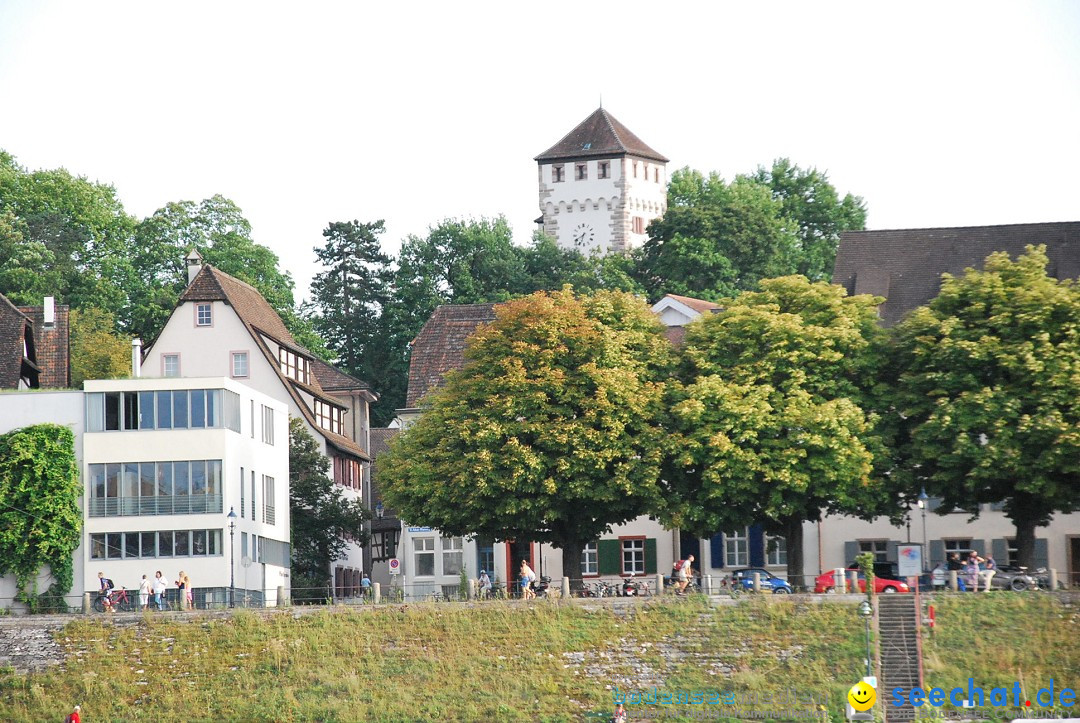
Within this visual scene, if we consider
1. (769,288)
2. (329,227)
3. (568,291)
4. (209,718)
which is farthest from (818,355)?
(329,227)

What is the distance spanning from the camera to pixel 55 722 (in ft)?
200

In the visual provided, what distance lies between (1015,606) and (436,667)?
17.2 metres

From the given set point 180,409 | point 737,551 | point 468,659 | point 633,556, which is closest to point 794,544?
point 737,551

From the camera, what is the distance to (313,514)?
84188 millimetres

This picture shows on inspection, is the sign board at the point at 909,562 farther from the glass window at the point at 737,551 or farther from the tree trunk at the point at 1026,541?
the glass window at the point at 737,551

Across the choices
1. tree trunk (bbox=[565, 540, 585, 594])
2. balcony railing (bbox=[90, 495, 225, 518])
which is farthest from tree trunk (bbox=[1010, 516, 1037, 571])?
balcony railing (bbox=[90, 495, 225, 518])

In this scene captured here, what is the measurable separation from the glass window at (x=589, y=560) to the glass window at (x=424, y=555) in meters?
6.84

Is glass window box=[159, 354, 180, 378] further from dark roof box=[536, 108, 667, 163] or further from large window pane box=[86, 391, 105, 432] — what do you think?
dark roof box=[536, 108, 667, 163]

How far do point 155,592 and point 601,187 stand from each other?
7751 cm

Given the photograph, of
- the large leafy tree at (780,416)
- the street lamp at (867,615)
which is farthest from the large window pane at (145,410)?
the street lamp at (867,615)

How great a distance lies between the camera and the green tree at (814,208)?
123 m

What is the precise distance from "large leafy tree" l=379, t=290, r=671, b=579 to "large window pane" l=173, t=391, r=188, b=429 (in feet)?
23.7

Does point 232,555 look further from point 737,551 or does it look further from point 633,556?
point 737,551

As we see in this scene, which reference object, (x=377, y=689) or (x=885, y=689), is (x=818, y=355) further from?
(x=377, y=689)
